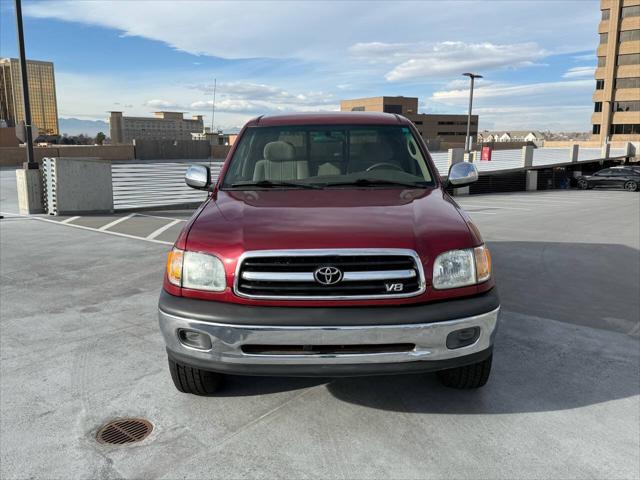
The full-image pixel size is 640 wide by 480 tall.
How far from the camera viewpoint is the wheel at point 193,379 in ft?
10.8

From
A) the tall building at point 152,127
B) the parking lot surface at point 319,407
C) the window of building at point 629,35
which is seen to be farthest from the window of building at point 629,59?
the parking lot surface at point 319,407

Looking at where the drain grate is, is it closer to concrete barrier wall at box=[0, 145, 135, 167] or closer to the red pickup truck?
the red pickup truck

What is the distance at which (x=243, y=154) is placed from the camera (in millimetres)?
4355

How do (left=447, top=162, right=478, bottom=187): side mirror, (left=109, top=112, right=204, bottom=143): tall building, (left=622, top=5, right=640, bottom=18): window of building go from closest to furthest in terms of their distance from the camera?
(left=447, top=162, right=478, bottom=187): side mirror → (left=109, top=112, right=204, bottom=143): tall building → (left=622, top=5, right=640, bottom=18): window of building

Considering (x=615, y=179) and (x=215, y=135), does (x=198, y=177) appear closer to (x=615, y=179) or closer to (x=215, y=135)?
(x=215, y=135)

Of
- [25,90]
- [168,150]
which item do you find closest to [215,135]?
[25,90]

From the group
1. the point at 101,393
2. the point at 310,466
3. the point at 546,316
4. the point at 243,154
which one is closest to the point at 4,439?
the point at 101,393

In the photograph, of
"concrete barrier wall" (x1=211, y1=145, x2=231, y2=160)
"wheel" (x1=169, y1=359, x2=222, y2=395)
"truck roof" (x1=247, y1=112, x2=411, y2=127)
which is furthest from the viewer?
"concrete barrier wall" (x1=211, y1=145, x2=231, y2=160)

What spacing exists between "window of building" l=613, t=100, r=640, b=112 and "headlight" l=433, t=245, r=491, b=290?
8428 cm

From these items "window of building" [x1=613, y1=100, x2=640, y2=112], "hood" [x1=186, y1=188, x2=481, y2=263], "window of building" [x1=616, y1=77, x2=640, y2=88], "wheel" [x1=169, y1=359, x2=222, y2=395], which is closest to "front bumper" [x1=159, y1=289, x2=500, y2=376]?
"hood" [x1=186, y1=188, x2=481, y2=263]

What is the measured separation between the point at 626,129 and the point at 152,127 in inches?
2521

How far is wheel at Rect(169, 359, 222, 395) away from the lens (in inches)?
130

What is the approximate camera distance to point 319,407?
334cm

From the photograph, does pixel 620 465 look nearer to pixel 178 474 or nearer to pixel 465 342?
pixel 465 342
